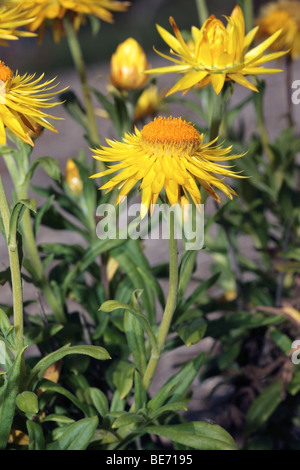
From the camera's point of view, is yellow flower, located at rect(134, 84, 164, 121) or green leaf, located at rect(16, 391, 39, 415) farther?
yellow flower, located at rect(134, 84, 164, 121)

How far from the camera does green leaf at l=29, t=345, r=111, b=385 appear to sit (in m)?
1.08

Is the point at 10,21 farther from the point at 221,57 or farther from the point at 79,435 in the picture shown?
the point at 79,435

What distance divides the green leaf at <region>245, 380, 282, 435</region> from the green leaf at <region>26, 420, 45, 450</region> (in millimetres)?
640

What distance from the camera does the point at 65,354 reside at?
3.64 feet

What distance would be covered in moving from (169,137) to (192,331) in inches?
16.6

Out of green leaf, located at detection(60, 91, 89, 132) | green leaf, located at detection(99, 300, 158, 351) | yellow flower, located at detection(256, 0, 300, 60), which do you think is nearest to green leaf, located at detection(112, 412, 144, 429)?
green leaf, located at detection(99, 300, 158, 351)

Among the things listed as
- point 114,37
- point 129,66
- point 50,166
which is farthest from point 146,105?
point 114,37

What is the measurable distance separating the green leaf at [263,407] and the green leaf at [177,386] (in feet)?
1.28

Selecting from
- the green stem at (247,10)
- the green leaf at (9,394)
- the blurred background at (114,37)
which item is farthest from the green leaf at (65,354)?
the blurred background at (114,37)

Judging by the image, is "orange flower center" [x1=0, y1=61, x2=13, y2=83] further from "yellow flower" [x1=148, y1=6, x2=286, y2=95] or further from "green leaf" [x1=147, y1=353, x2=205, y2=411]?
"green leaf" [x1=147, y1=353, x2=205, y2=411]
